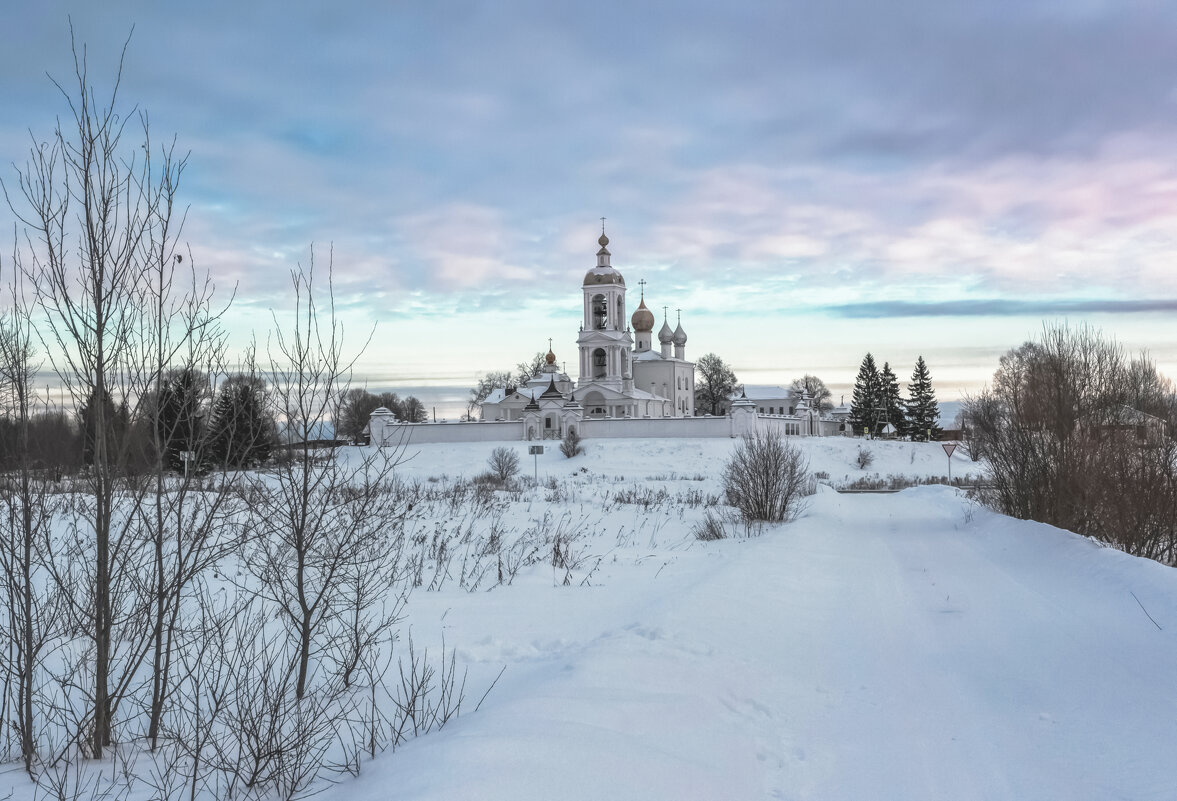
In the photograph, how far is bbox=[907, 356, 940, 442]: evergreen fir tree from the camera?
287 ft

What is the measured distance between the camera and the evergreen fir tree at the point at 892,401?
290ft

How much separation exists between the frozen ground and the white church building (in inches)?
1480

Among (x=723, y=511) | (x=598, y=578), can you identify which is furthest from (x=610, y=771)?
(x=723, y=511)

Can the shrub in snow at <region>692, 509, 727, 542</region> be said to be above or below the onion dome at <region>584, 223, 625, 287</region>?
below

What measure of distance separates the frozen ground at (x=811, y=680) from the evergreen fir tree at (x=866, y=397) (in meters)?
76.6

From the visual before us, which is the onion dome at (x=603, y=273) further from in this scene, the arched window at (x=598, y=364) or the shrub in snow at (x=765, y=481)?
the shrub in snow at (x=765, y=481)

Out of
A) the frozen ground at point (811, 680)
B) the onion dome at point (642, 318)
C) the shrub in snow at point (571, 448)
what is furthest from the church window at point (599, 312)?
the frozen ground at point (811, 680)

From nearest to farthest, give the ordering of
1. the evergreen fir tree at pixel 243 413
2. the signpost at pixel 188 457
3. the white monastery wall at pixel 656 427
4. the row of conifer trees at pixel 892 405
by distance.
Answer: the signpost at pixel 188 457 → the evergreen fir tree at pixel 243 413 → the white monastery wall at pixel 656 427 → the row of conifer trees at pixel 892 405

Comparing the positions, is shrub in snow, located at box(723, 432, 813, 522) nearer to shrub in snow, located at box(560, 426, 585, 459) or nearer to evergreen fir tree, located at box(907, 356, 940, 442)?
shrub in snow, located at box(560, 426, 585, 459)

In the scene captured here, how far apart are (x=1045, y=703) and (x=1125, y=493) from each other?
9826mm

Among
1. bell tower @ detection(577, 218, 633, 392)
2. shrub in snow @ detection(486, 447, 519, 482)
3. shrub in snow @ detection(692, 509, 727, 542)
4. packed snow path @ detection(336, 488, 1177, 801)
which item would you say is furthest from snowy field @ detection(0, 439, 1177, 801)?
bell tower @ detection(577, 218, 633, 392)

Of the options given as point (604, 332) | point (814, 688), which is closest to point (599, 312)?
point (604, 332)

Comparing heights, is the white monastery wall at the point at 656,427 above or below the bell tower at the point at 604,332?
below

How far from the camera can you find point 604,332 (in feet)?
242
